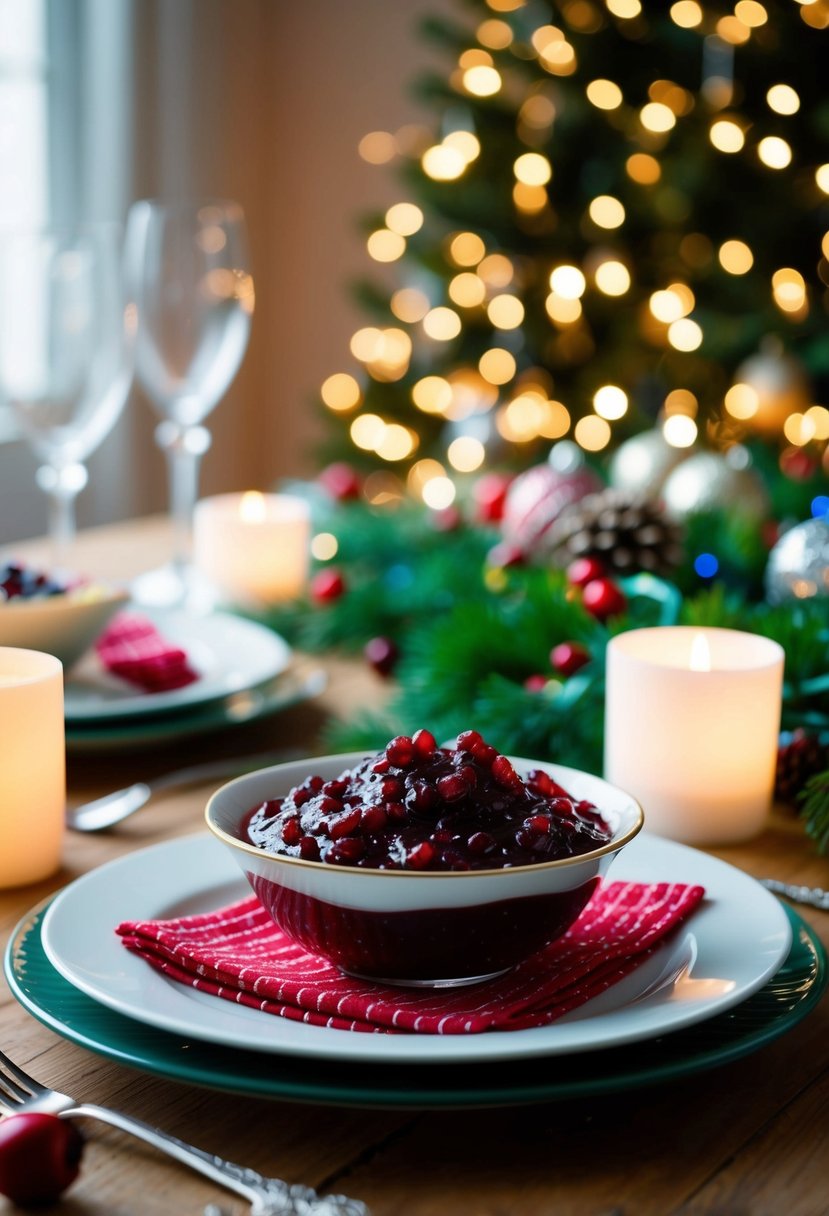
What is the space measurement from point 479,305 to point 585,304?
0.19m

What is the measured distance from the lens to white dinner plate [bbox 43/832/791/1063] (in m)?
0.56

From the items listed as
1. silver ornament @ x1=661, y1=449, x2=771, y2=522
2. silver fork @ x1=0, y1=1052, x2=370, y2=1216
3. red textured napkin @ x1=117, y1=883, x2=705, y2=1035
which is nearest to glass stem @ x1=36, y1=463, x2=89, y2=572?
silver ornament @ x1=661, y1=449, x2=771, y2=522

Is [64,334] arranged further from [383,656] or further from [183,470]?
[383,656]

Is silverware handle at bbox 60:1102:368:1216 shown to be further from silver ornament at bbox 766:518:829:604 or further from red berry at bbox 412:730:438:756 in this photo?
silver ornament at bbox 766:518:829:604

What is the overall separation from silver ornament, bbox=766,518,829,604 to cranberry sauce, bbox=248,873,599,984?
2.11 ft

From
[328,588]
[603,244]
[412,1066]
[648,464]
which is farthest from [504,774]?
[603,244]

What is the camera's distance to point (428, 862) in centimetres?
60

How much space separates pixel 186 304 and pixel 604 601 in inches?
21.7

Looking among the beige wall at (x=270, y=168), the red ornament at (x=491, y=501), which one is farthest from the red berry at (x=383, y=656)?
the beige wall at (x=270, y=168)

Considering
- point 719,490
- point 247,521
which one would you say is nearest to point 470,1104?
point 247,521

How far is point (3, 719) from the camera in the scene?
31.2 inches

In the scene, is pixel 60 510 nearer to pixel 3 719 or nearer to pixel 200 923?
pixel 3 719

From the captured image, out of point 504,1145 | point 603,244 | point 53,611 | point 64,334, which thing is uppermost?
point 603,244

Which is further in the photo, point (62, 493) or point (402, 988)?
point (62, 493)
